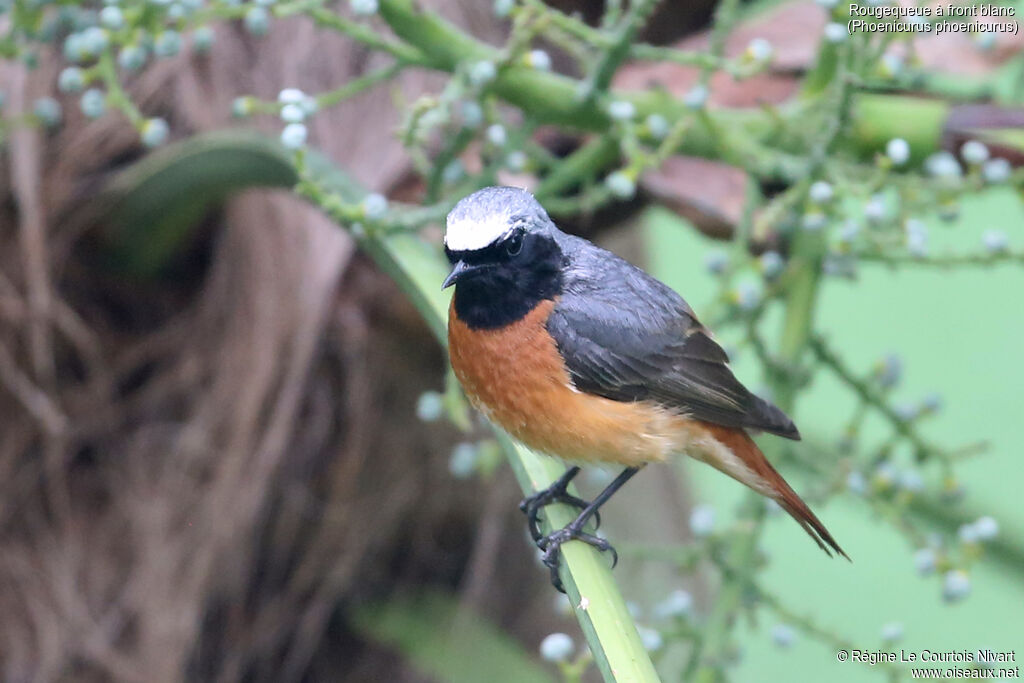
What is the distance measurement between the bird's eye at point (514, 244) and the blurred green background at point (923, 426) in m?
1.30

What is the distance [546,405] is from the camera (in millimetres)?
1490

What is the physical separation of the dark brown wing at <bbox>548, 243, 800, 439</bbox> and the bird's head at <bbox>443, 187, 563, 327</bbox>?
46 millimetres

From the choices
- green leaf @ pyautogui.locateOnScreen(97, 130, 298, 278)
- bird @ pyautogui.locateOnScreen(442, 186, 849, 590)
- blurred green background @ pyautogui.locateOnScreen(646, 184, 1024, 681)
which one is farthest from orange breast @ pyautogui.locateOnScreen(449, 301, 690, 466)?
blurred green background @ pyautogui.locateOnScreen(646, 184, 1024, 681)

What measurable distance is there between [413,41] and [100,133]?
35.6 inches

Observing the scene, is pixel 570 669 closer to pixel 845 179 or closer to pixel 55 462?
pixel 845 179

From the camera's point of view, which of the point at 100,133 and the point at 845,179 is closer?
the point at 845,179

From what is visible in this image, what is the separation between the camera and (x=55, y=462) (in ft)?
7.25

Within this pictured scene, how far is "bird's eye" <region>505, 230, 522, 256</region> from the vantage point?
141 cm

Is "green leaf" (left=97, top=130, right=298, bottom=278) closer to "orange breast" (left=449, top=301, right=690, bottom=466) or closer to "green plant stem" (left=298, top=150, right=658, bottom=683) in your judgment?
"green plant stem" (left=298, top=150, right=658, bottom=683)

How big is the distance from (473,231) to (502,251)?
8cm

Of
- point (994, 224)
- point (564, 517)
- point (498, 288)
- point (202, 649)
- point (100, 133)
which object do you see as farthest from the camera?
point (994, 224)

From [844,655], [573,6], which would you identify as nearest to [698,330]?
[844,655]

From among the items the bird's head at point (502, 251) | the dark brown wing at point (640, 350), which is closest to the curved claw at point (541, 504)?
the dark brown wing at point (640, 350)

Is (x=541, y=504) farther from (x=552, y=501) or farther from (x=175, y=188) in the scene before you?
(x=175, y=188)
